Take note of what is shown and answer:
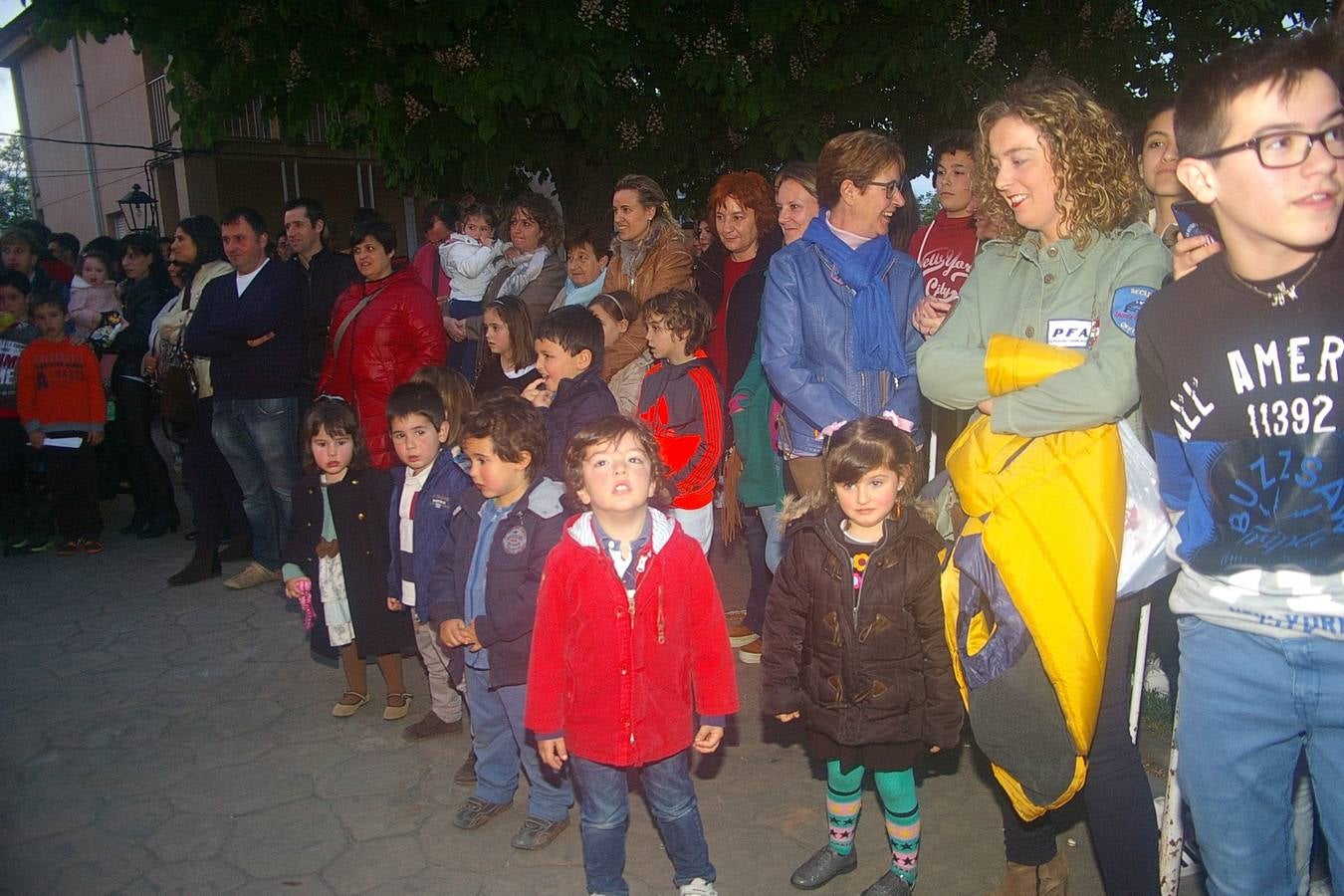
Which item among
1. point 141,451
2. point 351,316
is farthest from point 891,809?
point 141,451

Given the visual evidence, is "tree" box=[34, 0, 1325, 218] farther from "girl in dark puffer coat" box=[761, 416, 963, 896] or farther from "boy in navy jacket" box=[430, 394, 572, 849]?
"girl in dark puffer coat" box=[761, 416, 963, 896]

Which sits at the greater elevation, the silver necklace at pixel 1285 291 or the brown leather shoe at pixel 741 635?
the silver necklace at pixel 1285 291

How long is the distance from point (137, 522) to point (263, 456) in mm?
2489

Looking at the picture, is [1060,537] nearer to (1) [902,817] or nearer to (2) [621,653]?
(1) [902,817]

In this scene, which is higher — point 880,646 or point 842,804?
point 880,646

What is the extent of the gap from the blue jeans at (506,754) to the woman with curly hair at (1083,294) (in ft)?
5.20

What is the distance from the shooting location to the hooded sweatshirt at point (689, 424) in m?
4.39

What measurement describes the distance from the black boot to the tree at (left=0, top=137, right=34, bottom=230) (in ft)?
139

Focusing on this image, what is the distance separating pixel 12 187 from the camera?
1767 inches

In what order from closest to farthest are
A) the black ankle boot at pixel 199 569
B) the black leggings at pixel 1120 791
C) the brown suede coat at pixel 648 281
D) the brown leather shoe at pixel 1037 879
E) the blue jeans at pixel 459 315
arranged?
the black leggings at pixel 1120 791, the brown leather shoe at pixel 1037 879, the brown suede coat at pixel 648 281, the black ankle boot at pixel 199 569, the blue jeans at pixel 459 315

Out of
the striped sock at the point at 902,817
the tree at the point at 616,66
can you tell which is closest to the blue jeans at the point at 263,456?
the tree at the point at 616,66

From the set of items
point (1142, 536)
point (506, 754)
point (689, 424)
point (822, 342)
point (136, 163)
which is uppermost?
A: point (136, 163)

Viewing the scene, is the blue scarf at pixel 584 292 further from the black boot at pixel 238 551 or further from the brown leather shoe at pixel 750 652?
the black boot at pixel 238 551

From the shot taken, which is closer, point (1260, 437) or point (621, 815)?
point (1260, 437)
